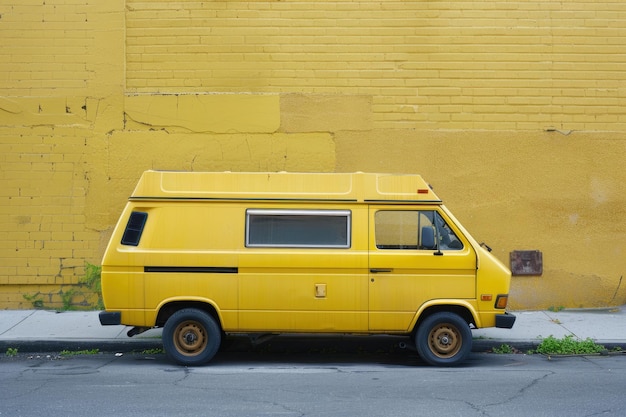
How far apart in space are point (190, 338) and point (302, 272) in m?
1.56

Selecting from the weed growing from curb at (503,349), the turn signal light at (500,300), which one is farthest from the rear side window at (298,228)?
the weed growing from curb at (503,349)

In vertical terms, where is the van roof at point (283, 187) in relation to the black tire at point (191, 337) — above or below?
above

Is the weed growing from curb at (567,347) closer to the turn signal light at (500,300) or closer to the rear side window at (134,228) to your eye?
the turn signal light at (500,300)

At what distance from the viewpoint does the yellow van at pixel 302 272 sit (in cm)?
895

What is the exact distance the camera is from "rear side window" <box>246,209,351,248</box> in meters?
9.09

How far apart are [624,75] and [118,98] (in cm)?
Result: 840

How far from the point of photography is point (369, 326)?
29.5 ft

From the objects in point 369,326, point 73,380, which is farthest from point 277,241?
point 73,380

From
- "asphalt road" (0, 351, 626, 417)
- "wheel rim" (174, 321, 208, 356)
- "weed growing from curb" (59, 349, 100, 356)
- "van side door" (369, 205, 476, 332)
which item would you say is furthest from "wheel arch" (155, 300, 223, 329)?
"van side door" (369, 205, 476, 332)

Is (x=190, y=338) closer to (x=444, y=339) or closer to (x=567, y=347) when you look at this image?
(x=444, y=339)

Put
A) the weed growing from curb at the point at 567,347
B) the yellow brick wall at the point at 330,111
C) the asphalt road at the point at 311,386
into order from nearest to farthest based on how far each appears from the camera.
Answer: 1. the asphalt road at the point at 311,386
2. the weed growing from curb at the point at 567,347
3. the yellow brick wall at the point at 330,111

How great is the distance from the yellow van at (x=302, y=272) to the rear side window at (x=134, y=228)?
0.01m

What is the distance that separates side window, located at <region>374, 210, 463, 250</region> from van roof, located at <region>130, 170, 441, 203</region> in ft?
0.58

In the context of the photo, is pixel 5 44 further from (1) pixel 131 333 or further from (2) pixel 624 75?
(2) pixel 624 75
